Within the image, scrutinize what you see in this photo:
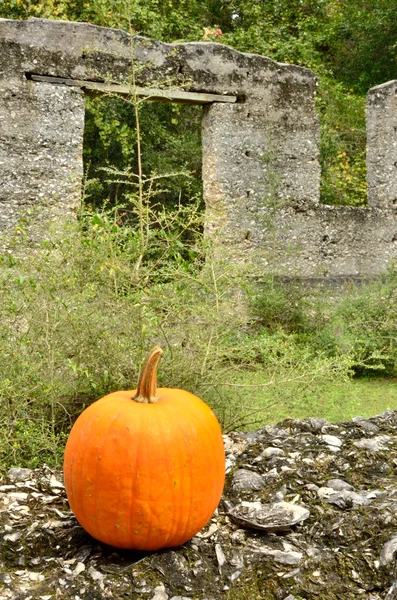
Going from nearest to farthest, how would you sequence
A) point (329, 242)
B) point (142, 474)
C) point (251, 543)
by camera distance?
point (142, 474)
point (251, 543)
point (329, 242)

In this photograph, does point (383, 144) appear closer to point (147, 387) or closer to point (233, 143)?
point (233, 143)

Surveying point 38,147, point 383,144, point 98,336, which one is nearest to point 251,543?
point 98,336

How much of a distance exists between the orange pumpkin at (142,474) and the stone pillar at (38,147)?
182 inches

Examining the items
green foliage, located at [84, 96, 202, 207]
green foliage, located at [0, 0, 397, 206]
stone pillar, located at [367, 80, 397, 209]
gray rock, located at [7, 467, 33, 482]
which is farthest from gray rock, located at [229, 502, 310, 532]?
green foliage, located at [84, 96, 202, 207]

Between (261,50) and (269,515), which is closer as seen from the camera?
(269,515)

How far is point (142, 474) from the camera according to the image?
2523mm

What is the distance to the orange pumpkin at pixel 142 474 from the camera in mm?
2529

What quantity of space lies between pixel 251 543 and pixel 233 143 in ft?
20.3

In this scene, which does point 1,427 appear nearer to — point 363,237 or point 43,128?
point 43,128

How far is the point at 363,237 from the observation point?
30.2 feet

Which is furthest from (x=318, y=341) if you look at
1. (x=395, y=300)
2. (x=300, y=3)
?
(x=300, y=3)

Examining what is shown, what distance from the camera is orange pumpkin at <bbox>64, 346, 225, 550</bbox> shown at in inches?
99.6

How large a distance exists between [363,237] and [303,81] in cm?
208

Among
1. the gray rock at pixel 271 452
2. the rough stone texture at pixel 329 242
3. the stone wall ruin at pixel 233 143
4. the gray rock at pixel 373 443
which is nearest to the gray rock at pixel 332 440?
the gray rock at pixel 373 443
